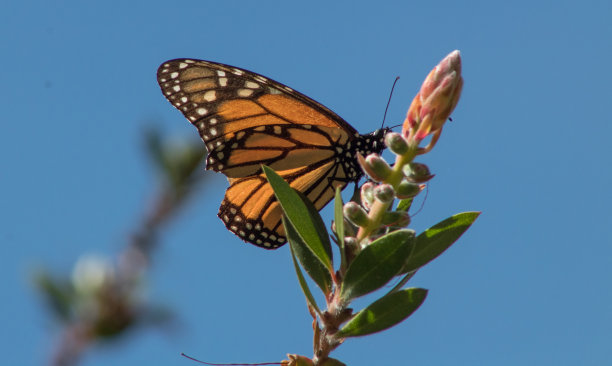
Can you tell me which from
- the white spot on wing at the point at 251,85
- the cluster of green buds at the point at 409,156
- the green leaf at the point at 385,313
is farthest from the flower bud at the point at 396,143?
the white spot on wing at the point at 251,85

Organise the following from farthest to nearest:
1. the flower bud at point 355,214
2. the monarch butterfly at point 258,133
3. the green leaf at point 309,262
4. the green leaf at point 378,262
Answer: the monarch butterfly at point 258,133
the green leaf at point 309,262
the flower bud at point 355,214
the green leaf at point 378,262

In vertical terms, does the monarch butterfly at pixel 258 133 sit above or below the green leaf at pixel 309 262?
above

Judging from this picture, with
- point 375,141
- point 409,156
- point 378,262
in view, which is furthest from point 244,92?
point 378,262

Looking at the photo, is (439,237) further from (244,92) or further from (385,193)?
(244,92)

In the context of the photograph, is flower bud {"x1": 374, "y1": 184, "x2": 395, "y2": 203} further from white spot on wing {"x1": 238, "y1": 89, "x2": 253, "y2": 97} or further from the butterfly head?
white spot on wing {"x1": 238, "y1": 89, "x2": 253, "y2": 97}

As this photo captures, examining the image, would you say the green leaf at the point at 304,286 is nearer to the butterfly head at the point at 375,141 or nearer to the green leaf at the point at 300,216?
the green leaf at the point at 300,216

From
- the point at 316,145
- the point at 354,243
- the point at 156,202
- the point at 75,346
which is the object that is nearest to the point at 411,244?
the point at 354,243
